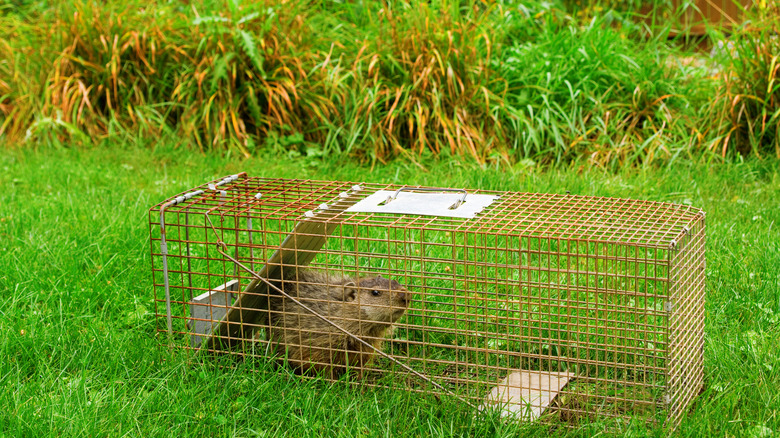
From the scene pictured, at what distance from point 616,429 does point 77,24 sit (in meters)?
6.43

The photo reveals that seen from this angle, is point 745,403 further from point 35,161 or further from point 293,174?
point 35,161

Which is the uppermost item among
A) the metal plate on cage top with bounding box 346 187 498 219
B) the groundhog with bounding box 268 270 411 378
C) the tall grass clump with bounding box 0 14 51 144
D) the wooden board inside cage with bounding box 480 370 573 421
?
the tall grass clump with bounding box 0 14 51 144

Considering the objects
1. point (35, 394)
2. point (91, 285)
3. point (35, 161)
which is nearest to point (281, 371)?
point (35, 394)

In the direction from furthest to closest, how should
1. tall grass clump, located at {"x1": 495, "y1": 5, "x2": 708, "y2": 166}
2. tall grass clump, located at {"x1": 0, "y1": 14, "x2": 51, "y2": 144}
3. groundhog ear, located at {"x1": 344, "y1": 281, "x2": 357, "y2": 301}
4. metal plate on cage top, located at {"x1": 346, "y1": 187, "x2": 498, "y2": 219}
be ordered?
tall grass clump, located at {"x1": 0, "y1": 14, "x2": 51, "y2": 144}, tall grass clump, located at {"x1": 495, "y1": 5, "x2": 708, "y2": 166}, groundhog ear, located at {"x1": 344, "y1": 281, "x2": 357, "y2": 301}, metal plate on cage top, located at {"x1": 346, "y1": 187, "x2": 498, "y2": 219}

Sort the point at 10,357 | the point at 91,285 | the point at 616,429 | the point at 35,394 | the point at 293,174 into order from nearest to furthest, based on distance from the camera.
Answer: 1. the point at 616,429
2. the point at 35,394
3. the point at 10,357
4. the point at 91,285
5. the point at 293,174

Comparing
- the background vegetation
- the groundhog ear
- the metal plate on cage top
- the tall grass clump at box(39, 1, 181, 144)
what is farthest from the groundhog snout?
the tall grass clump at box(39, 1, 181, 144)

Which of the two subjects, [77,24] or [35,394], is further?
[77,24]

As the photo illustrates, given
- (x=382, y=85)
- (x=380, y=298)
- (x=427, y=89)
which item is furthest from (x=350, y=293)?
(x=382, y=85)

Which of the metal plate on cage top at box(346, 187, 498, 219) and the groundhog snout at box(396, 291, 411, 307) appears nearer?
the metal plate on cage top at box(346, 187, 498, 219)

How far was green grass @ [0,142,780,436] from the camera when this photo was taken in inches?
116

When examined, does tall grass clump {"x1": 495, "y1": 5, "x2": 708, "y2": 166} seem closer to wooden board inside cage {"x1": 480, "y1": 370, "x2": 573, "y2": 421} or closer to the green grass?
the green grass

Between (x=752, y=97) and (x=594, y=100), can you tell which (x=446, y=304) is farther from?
(x=752, y=97)

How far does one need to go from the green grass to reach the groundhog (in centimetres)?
16

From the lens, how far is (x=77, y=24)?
7.44 meters
